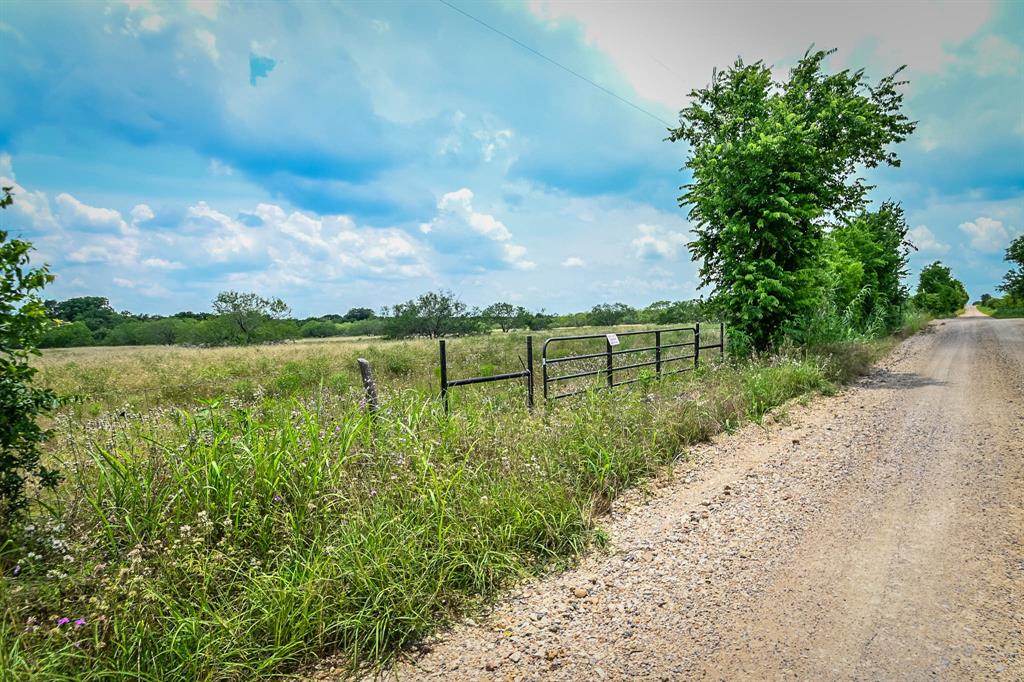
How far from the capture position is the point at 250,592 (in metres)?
2.91

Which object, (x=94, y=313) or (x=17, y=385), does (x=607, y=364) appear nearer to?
(x=17, y=385)

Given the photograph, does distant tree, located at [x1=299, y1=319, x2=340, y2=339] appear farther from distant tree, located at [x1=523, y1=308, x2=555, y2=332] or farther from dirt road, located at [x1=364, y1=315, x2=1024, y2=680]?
dirt road, located at [x1=364, y1=315, x2=1024, y2=680]

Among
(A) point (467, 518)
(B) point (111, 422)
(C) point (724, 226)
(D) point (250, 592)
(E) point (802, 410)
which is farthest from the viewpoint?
(C) point (724, 226)

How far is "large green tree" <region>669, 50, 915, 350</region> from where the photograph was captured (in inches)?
460

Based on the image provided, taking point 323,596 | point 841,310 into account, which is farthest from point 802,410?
point 841,310

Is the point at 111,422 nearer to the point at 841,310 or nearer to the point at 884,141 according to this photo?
the point at 884,141

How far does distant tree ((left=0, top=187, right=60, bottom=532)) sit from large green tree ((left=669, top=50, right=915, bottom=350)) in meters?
12.7

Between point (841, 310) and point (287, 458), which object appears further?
point (841, 310)

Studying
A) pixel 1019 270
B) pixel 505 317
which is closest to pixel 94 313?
pixel 505 317

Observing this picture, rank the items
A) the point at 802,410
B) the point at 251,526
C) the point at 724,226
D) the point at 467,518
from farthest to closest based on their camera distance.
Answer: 1. the point at 724,226
2. the point at 802,410
3. the point at 467,518
4. the point at 251,526

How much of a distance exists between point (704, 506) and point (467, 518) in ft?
7.63

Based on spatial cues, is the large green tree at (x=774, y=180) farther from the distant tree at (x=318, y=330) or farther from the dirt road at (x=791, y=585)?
the distant tree at (x=318, y=330)

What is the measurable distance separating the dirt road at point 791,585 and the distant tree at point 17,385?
312 centimetres

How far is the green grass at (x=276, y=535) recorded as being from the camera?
105 inches
